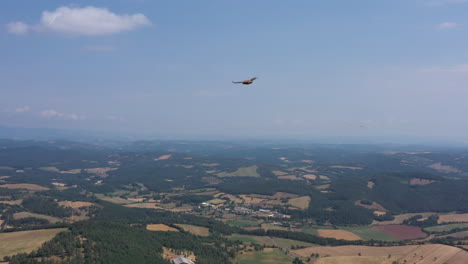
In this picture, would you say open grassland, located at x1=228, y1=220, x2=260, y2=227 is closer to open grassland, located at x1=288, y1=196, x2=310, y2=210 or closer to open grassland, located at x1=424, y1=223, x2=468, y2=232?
open grassland, located at x1=288, y1=196, x2=310, y2=210

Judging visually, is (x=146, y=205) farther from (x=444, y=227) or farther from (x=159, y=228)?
(x=444, y=227)

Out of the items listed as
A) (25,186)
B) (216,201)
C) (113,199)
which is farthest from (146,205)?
(25,186)

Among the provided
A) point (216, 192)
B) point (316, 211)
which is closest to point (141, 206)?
point (216, 192)

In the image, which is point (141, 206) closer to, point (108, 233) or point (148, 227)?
point (148, 227)

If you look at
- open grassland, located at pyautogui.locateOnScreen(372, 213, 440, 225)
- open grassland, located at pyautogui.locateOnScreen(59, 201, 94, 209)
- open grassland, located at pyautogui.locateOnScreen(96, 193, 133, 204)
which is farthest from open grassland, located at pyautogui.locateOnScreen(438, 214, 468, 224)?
open grassland, located at pyautogui.locateOnScreen(59, 201, 94, 209)

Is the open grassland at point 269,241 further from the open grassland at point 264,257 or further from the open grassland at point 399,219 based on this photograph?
the open grassland at point 399,219

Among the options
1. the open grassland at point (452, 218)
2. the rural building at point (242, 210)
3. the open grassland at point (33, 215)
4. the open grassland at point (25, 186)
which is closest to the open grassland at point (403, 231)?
the open grassland at point (452, 218)
